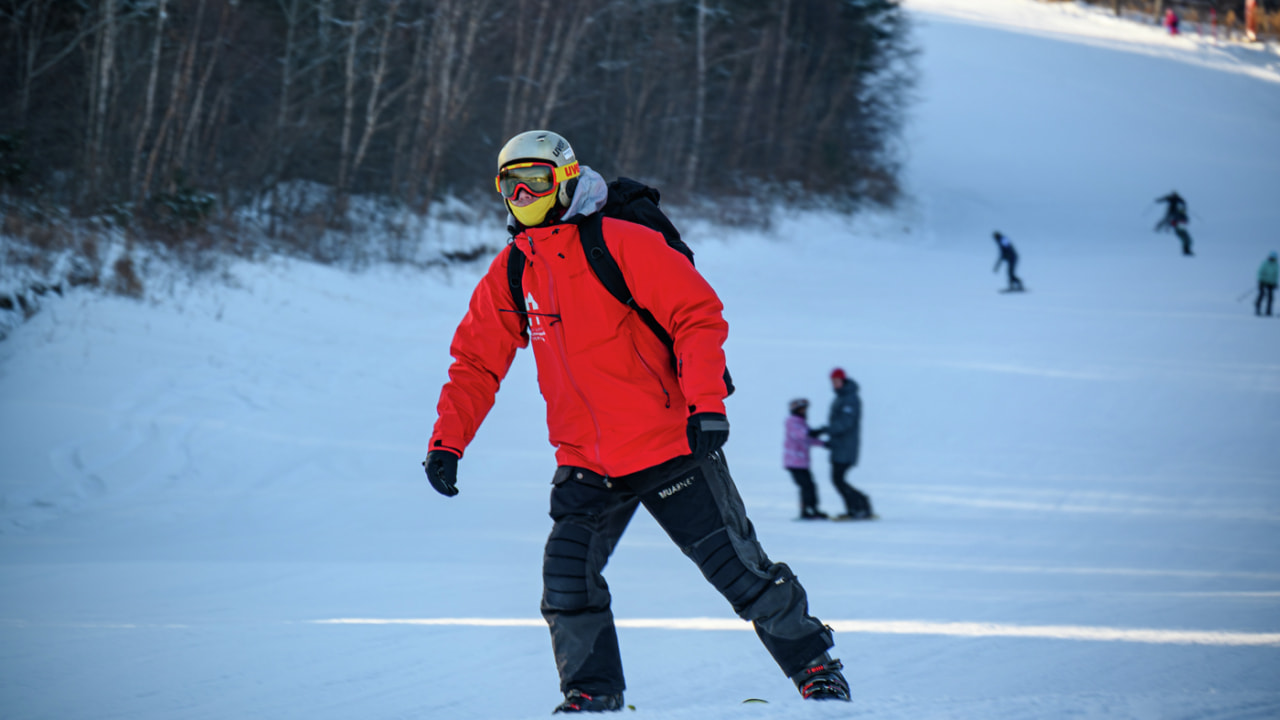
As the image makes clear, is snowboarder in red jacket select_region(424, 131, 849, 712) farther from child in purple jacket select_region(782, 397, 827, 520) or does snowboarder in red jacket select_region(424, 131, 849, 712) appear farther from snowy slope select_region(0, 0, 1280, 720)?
child in purple jacket select_region(782, 397, 827, 520)

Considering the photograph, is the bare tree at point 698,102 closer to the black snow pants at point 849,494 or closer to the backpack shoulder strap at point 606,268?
the black snow pants at point 849,494

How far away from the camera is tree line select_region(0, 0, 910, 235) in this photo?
12.2 meters

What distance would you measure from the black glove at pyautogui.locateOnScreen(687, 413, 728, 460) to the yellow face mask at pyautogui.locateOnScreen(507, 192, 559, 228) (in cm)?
80

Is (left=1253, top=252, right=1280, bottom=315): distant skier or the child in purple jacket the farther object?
(left=1253, top=252, right=1280, bottom=315): distant skier

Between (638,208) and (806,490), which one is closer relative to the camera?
(638,208)

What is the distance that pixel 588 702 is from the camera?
257cm

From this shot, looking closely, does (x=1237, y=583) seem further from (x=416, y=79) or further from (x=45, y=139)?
(x=416, y=79)

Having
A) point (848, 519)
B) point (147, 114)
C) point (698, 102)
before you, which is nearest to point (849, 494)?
point (848, 519)

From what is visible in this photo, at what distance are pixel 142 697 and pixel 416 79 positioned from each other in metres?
15.9

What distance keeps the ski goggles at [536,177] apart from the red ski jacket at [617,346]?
126 millimetres

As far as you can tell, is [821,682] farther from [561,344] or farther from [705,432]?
[561,344]

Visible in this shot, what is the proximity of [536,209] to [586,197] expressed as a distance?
0.16 metres

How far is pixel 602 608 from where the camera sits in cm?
267

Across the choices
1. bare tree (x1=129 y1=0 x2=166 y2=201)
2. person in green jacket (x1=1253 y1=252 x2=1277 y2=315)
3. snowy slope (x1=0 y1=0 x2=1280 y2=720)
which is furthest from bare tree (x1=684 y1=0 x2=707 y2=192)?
bare tree (x1=129 y1=0 x2=166 y2=201)
